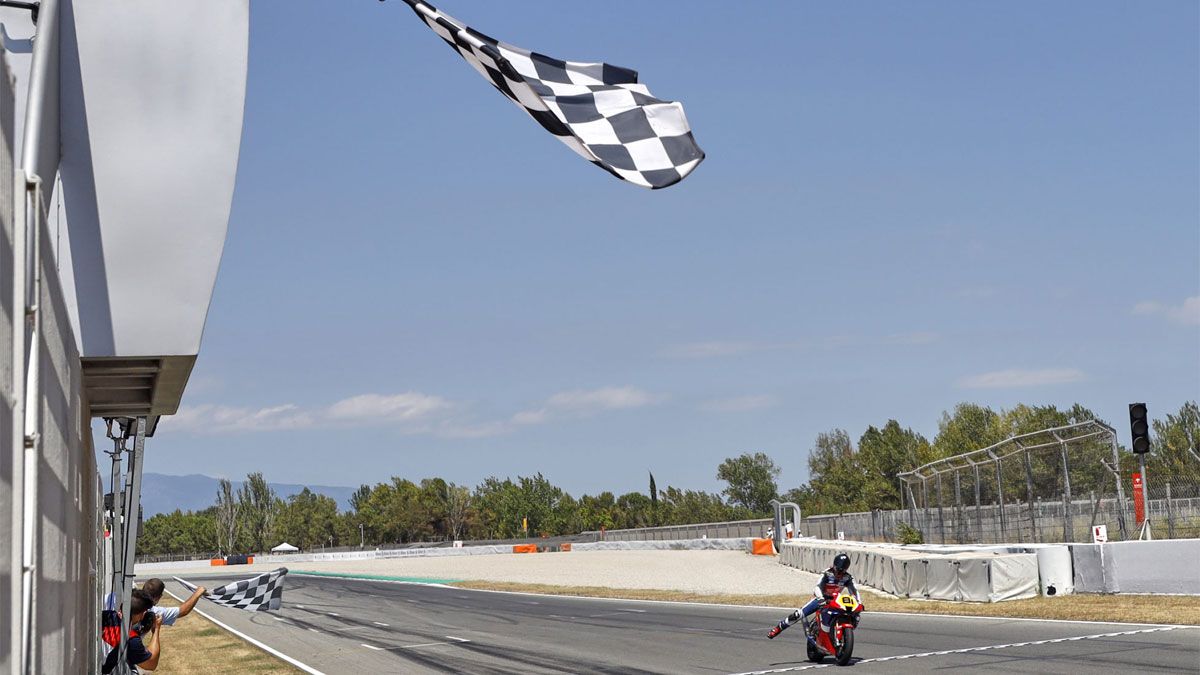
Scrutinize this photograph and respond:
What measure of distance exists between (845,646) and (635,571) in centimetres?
3145

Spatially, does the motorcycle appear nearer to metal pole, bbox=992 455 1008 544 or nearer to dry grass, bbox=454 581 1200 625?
dry grass, bbox=454 581 1200 625

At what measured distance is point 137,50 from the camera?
19.7 feet

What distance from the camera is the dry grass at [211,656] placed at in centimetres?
1677

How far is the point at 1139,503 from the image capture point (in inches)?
895

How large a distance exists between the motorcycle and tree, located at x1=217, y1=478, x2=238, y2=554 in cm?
12338

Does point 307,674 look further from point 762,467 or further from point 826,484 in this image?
point 762,467

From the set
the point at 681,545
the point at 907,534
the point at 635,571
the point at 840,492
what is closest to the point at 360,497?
the point at 840,492

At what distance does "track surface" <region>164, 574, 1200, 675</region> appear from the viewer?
13.6 m

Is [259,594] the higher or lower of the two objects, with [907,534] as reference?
higher

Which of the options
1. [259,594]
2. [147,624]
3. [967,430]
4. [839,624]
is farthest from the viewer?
[967,430]

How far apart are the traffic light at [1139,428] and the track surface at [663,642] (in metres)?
4.68

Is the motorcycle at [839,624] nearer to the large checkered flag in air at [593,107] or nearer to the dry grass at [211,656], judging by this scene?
the dry grass at [211,656]

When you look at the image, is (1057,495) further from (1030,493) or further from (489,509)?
(489,509)

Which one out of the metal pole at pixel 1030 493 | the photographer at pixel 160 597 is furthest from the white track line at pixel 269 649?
the metal pole at pixel 1030 493
